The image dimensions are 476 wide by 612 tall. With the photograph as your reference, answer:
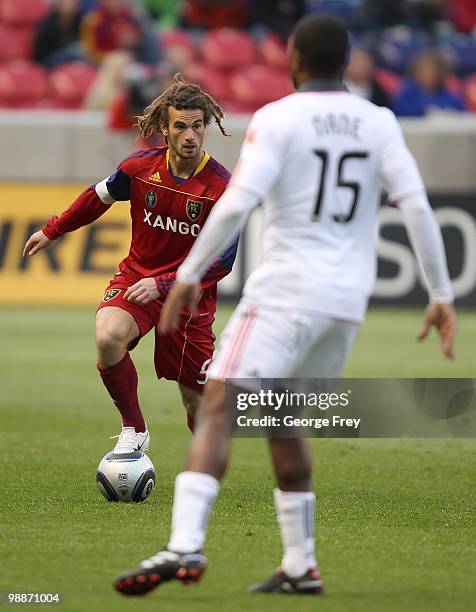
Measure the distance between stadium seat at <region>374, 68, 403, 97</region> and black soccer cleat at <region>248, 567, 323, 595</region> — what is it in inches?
582

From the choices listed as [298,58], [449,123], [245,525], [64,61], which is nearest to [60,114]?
[64,61]

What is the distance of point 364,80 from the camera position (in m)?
18.1

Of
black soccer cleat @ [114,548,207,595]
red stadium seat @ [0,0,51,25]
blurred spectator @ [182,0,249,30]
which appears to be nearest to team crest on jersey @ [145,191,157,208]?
black soccer cleat @ [114,548,207,595]

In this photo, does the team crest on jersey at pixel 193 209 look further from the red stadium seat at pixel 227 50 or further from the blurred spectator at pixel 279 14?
the blurred spectator at pixel 279 14

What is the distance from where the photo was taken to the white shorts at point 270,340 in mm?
4848

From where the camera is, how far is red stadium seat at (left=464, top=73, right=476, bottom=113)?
66.2 feet

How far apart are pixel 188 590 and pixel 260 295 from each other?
113cm

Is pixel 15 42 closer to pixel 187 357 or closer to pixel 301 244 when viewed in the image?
pixel 187 357

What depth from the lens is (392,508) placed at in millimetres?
7043

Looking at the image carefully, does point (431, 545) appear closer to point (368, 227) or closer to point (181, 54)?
point (368, 227)

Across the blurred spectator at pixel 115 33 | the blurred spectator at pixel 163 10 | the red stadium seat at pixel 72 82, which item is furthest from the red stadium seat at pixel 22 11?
the blurred spectator at pixel 163 10

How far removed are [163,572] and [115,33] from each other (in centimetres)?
1581

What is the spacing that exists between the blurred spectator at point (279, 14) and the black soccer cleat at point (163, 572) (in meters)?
16.8

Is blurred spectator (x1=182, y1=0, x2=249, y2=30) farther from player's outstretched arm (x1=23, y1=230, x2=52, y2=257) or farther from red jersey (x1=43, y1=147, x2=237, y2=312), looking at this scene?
player's outstretched arm (x1=23, y1=230, x2=52, y2=257)
